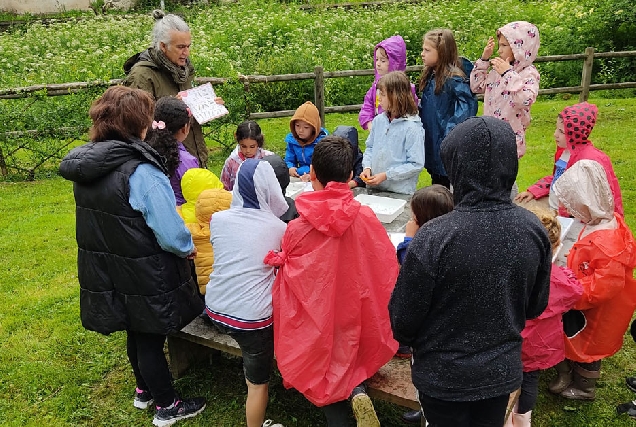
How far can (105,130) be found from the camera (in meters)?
2.78

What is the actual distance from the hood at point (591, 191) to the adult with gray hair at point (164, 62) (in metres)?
2.98

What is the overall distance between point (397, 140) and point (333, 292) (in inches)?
79.1

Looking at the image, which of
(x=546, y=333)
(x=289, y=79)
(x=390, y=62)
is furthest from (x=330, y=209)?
(x=289, y=79)

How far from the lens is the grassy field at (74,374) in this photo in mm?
3352

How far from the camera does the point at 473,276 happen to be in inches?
73.2

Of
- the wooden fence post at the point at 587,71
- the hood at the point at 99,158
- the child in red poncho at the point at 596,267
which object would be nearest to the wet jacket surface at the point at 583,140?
the child in red poncho at the point at 596,267

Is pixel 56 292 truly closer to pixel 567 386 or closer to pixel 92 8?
pixel 567 386

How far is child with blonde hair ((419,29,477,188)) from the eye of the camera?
4520 millimetres

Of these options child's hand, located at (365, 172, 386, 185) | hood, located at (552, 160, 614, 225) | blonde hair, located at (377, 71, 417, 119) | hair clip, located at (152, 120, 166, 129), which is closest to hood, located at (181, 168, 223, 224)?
hair clip, located at (152, 120, 166, 129)

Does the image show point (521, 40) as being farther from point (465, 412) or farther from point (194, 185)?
point (465, 412)

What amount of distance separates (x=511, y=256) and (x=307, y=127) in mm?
2866

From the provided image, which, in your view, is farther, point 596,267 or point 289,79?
point 289,79

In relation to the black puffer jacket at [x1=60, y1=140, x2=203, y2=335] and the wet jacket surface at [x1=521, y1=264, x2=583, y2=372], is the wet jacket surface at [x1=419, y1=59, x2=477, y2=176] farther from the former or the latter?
the black puffer jacket at [x1=60, y1=140, x2=203, y2=335]

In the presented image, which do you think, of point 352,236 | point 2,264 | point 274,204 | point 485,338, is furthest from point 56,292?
point 485,338
